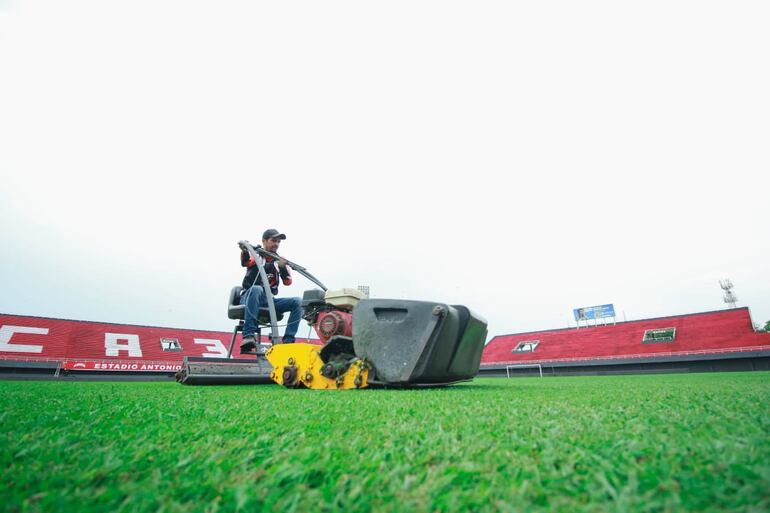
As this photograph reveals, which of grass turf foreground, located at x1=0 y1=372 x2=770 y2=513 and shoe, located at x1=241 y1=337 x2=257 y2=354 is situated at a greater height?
shoe, located at x1=241 y1=337 x2=257 y2=354

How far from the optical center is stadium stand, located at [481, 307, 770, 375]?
54.1 feet

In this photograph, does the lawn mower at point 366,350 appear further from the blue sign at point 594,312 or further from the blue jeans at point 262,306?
the blue sign at point 594,312

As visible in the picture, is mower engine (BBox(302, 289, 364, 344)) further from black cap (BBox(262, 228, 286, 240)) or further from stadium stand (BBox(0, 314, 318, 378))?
stadium stand (BBox(0, 314, 318, 378))

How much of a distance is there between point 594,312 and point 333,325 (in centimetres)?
3657

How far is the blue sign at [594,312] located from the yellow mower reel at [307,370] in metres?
35.7

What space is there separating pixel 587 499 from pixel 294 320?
437cm

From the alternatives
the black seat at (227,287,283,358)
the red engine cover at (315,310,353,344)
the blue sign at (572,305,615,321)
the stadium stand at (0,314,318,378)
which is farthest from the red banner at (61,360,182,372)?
the blue sign at (572,305,615,321)

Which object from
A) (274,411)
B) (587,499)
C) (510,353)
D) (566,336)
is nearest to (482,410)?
(274,411)

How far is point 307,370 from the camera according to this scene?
3.74 metres

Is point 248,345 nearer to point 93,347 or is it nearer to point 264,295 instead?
point 264,295

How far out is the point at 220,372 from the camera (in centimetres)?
428

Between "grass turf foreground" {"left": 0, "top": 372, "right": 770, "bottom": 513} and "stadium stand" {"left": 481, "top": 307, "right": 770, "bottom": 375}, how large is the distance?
16.7 meters

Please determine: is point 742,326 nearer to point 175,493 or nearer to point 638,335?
point 638,335

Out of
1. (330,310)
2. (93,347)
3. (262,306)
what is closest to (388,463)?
(330,310)
